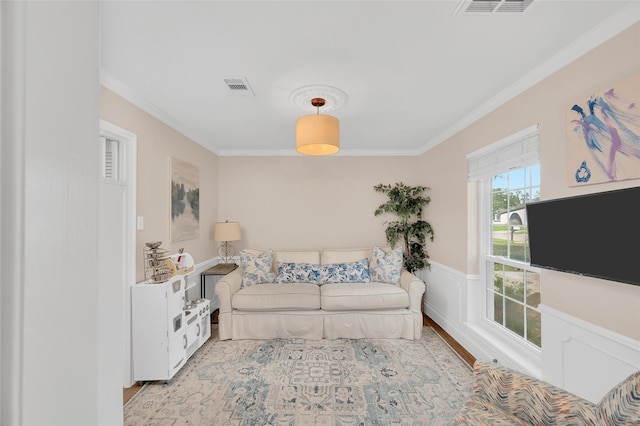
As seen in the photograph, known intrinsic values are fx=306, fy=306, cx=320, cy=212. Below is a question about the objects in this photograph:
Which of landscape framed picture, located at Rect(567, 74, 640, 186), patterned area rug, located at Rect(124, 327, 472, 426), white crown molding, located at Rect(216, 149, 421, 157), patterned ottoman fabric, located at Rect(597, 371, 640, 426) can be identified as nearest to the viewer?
patterned ottoman fabric, located at Rect(597, 371, 640, 426)

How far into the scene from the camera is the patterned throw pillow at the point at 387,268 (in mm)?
3902

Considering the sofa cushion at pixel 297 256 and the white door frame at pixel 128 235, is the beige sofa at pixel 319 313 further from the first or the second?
the white door frame at pixel 128 235

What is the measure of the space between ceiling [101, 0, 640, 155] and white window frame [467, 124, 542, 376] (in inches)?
15.3

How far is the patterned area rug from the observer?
2.21 metres

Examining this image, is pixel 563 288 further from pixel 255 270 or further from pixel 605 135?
pixel 255 270

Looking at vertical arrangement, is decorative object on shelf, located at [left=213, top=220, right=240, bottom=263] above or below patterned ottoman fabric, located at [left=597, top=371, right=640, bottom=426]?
above

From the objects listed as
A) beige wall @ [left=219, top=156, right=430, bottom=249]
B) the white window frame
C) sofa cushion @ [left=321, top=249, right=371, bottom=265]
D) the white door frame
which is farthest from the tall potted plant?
the white door frame

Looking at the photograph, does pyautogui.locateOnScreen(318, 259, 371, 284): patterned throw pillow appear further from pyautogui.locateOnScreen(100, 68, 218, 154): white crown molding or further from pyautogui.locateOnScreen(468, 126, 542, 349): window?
pyautogui.locateOnScreen(100, 68, 218, 154): white crown molding

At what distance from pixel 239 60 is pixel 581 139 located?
2223 millimetres

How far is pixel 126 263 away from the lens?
2590 millimetres

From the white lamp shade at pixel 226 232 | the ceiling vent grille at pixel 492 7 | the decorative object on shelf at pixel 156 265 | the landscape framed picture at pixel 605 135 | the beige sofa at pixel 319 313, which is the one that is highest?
the ceiling vent grille at pixel 492 7

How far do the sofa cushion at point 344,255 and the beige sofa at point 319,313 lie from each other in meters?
0.80

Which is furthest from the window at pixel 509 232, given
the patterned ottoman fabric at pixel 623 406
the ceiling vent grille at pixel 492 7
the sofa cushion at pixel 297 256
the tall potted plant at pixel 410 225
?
the sofa cushion at pixel 297 256

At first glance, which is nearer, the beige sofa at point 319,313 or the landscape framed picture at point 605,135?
the landscape framed picture at point 605,135
